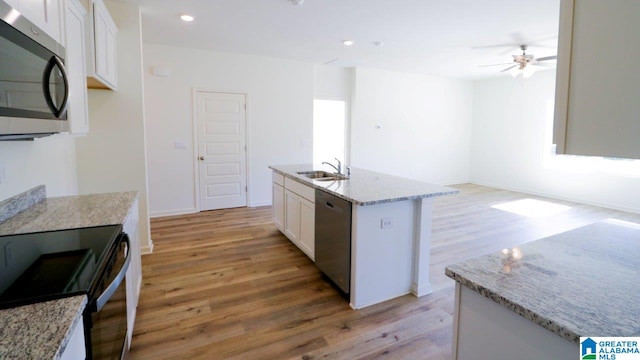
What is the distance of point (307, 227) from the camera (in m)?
3.36

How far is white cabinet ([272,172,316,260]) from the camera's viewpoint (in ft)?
10.7

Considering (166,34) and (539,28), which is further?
(166,34)

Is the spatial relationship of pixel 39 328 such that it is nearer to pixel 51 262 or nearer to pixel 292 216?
pixel 51 262

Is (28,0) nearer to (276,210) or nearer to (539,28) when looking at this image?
(276,210)

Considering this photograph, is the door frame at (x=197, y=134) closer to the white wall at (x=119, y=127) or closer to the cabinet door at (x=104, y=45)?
the white wall at (x=119, y=127)

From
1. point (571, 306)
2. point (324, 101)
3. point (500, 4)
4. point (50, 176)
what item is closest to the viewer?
point (571, 306)

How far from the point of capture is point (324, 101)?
→ 6.89 metres

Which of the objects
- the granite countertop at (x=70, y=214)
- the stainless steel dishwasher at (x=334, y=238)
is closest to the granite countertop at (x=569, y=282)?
the stainless steel dishwasher at (x=334, y=238)

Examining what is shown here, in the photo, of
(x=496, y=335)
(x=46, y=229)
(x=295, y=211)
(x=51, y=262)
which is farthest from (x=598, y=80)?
(x=295, y=211)

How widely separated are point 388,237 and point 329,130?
4.83 metres

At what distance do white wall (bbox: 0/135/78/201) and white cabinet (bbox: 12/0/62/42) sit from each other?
2.57 feet

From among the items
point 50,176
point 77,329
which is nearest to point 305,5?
point 50,176

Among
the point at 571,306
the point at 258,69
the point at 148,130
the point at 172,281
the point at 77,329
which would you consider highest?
the point at 258,69

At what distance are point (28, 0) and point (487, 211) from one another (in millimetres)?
6191
